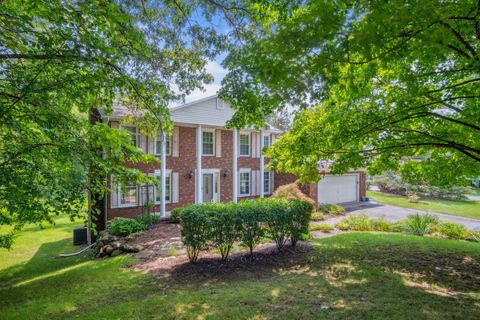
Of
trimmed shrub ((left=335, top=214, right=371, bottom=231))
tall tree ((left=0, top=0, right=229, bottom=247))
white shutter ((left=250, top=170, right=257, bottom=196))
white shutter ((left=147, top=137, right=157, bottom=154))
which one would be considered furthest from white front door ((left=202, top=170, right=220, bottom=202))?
tall tree ((left=0, top=0, right=229, bottom=247))

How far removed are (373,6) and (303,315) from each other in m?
4.29

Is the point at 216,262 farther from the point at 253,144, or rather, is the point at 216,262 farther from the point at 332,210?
the point at 253,144

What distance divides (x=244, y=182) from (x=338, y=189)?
7399 mm

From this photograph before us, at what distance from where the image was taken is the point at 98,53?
4.70 m

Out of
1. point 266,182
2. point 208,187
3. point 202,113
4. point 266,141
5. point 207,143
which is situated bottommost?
point 208,187

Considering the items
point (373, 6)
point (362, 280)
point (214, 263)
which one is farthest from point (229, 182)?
point (373, 6)

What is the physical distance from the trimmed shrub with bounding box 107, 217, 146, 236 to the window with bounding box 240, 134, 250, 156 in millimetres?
8675

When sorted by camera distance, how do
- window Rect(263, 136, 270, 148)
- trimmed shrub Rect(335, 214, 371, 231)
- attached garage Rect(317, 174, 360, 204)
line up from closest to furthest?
trimmed shrub Rect(335, 214, 371, 231) → attached garage Rect(317, 174, 360, 204) → window Rect(263, 136, 270, 148)

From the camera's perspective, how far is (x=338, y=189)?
20.4 m

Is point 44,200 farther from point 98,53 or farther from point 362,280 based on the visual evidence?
point 362,280

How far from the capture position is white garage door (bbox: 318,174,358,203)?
63.4 feet

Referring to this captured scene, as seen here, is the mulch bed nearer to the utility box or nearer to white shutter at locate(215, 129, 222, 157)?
the utility box

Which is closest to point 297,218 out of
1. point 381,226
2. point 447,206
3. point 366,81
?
point 366,81

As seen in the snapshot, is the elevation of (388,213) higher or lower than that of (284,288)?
lower
